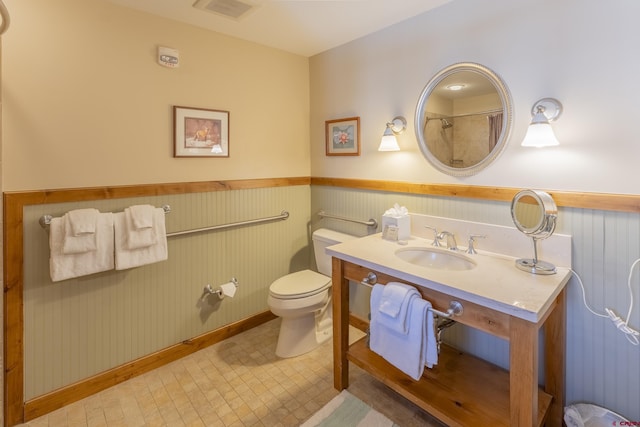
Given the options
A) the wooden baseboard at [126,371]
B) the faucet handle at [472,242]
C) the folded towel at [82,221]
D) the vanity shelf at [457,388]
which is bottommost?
the wooden baseboard at [126,371]

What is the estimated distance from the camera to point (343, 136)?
Answer: 245 centimetres

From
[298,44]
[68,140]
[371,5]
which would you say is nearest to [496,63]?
[371,5]

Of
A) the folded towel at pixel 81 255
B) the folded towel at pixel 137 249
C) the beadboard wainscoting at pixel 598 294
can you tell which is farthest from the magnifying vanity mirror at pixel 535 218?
the folded towel at pixel 81 255

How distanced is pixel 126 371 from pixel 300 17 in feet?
7.82

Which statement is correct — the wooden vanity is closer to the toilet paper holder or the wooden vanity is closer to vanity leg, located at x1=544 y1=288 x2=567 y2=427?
vanity leg, located at x1=544 y1=288 x2=567 y2=427

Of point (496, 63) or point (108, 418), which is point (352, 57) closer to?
point (496, 63)

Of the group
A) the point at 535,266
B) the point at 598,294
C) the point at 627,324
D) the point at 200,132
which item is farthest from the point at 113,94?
the point at 627,324

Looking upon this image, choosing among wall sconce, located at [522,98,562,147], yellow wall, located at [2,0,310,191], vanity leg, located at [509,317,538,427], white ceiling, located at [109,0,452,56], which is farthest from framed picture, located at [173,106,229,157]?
vanity leg, located at [509,317,538,427]

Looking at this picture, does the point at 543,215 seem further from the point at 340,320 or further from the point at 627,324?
the point at 340,320

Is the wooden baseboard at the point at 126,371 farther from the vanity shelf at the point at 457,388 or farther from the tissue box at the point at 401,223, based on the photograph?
the tissue box at the point at 401,223

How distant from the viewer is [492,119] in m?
1.67

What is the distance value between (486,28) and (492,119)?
463 millimetres

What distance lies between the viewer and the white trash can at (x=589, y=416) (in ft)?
4.58

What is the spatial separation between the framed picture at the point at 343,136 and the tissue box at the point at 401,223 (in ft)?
2.05
